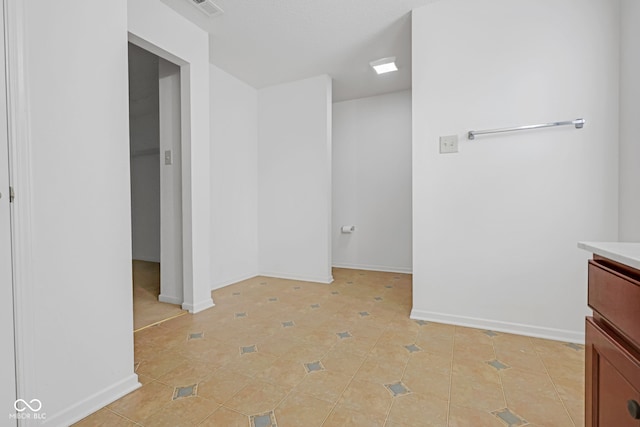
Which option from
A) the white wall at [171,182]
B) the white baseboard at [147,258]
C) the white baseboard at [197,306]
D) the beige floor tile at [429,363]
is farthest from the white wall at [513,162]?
the white baseboard at [147,258]

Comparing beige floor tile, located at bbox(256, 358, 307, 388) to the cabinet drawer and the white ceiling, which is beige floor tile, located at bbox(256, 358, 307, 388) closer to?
the cabinet drawer

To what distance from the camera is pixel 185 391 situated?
4.62ft

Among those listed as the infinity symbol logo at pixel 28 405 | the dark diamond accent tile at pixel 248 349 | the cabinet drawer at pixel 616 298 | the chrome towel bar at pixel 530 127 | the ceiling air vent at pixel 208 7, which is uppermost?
the ceiling air vent at pixel 208 7

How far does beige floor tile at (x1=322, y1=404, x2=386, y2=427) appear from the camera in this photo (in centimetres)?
119

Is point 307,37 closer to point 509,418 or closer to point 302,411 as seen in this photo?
point 302,411

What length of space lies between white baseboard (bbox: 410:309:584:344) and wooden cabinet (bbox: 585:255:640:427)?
1411 mm

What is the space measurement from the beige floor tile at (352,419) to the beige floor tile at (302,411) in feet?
0.11

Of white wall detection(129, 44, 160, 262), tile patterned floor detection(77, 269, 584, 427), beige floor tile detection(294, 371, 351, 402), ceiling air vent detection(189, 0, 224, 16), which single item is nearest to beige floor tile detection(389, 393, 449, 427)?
tile patterned floor detection(77, 269, 584, 427)

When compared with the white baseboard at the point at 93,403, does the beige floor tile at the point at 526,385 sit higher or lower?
lower

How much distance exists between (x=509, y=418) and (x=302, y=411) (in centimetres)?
87

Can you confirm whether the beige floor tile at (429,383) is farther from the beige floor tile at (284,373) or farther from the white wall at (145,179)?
the white wall at (145,179)

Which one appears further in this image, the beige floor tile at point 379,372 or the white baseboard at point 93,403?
the beige floor tile at point 379,372

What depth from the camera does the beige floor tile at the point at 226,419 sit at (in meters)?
1.19

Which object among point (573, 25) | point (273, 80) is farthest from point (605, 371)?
point (273, 80)
